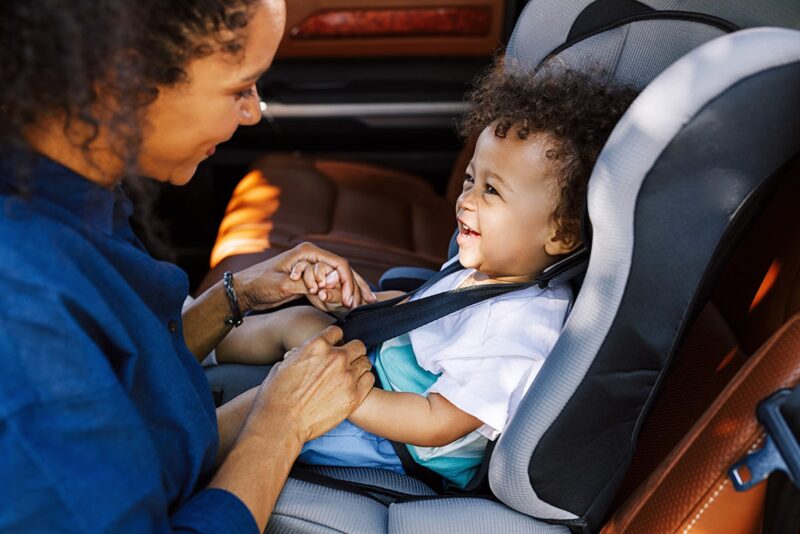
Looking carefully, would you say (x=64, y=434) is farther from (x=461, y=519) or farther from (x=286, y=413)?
(x=461, y=519)

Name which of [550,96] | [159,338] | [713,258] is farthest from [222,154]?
[713,258]

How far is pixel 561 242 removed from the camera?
126 cm

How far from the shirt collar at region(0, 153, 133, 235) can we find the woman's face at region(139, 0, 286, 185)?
8cm

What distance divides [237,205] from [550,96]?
1085mm

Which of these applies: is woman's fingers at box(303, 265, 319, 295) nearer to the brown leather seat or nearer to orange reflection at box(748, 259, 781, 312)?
the brown leather seat

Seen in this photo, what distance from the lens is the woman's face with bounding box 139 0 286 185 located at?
856 millimetres

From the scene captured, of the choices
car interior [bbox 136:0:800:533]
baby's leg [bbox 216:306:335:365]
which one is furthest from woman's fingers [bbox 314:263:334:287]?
car interior [bbox 136:0:800:533]

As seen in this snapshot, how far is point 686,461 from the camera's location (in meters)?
1.01

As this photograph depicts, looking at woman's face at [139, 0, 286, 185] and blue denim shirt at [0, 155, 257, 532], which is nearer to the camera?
blue denim shirt at [0, 155, 257, 532]

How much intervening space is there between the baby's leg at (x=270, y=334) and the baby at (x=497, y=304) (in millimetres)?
169

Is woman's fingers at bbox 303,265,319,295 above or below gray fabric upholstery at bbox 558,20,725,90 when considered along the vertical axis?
below

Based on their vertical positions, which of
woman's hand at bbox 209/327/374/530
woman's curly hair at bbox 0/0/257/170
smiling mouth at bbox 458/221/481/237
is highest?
woman's curly hair at bbox 0/0/257/170

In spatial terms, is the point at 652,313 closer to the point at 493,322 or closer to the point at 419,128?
the point at 493,322

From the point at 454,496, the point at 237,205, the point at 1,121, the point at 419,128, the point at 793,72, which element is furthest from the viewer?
the point at 419,128
